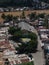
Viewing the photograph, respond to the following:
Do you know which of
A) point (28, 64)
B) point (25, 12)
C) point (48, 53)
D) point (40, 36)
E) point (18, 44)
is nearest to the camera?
point (28, 64)

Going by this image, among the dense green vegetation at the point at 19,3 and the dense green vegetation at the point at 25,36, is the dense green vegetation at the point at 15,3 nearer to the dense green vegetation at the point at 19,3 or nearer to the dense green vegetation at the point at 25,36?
the dense green vegetation at the point at 19,3

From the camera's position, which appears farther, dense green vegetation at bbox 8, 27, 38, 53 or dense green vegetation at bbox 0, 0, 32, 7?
dense green vegetation at bbox 0, 0, 32, 7

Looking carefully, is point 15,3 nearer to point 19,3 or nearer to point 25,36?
point 19,3

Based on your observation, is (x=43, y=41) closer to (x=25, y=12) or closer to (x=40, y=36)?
(x=40, y=36)

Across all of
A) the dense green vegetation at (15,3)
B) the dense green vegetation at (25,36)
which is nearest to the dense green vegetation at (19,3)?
the dense green vegetation at (15,3)

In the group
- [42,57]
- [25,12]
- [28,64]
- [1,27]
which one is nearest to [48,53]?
[42,57]

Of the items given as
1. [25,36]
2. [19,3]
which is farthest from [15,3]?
[25,36]

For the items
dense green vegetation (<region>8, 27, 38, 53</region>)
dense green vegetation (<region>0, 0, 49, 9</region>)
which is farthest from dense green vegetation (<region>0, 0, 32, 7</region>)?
dense green vegetation (<region>8, 27, 38, 53</region>)

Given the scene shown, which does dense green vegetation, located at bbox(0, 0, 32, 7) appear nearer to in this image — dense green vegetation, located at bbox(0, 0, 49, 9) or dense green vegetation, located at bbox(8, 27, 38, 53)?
dense green vegetation, located at bbox(0, 0, 49, 9)
